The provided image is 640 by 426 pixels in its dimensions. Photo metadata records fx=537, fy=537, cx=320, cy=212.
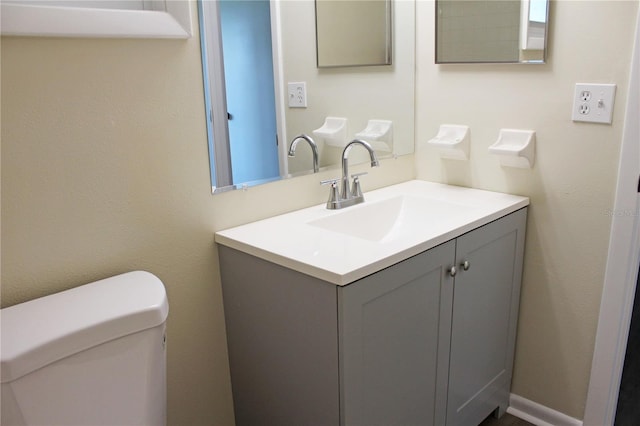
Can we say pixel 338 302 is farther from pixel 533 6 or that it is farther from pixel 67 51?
pixel 533 6

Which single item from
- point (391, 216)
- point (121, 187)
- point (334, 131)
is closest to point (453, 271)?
point (391, 216)

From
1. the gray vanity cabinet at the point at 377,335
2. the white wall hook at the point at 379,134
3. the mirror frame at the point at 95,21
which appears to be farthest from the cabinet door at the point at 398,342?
the mirror frame at the point at 95,21

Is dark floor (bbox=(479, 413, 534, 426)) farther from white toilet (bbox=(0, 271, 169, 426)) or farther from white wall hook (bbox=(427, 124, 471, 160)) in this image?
white toilet (bbox=(0, 271, 169, 426))

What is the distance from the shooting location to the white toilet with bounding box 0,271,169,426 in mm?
1026

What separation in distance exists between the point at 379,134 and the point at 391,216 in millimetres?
342

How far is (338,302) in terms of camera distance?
49.2 inches

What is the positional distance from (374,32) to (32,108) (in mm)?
1246

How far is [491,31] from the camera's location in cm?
181

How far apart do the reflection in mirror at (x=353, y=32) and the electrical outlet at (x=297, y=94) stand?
142 millimetres

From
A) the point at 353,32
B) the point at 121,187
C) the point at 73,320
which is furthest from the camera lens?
the point at 353,32

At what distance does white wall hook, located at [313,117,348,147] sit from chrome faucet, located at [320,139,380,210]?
6 centimetres

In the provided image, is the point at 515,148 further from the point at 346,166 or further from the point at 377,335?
the point at 377,335

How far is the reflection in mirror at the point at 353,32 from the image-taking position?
1825 mm

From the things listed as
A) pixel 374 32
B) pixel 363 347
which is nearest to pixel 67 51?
pixel 363 347
